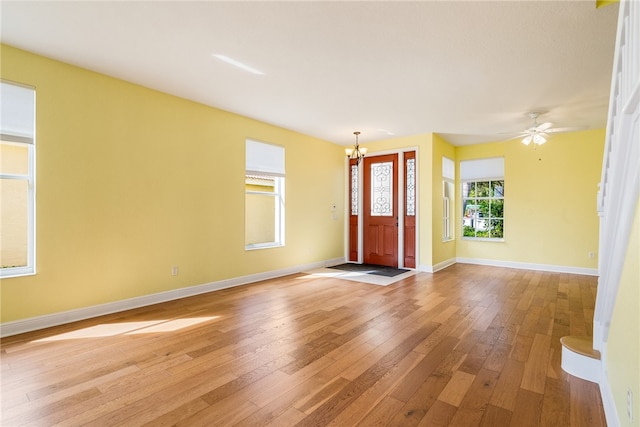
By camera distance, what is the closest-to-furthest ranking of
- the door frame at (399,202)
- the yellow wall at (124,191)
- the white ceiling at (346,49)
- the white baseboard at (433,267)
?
the white ceiling at (346,49) < the yellow wall at (124,191) < the white baseboard at (433,267) < the door frame at (399,202)

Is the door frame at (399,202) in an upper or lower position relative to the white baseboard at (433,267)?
upper

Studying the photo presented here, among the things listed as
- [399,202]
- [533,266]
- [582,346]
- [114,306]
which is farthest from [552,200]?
[114,306]

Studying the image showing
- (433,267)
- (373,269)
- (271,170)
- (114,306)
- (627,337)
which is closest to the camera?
(627,337)

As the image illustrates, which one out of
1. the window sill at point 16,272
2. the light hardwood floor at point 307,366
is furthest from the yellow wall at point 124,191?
the light hardwood floor at point 307,366

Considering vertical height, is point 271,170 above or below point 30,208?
above

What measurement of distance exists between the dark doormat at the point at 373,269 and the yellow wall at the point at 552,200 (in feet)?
7.71

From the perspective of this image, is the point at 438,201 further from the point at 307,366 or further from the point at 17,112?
the point at 17,112

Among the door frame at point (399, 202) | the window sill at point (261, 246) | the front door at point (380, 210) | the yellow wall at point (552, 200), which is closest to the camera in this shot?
the window sill at point (261, 246)

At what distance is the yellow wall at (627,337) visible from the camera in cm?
138

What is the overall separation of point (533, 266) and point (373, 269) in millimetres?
3294

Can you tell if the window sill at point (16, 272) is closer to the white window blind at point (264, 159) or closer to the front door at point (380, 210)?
the white window blind at point (264, 159)

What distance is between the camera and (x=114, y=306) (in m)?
3.72

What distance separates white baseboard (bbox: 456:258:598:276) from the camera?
5980 millimetres

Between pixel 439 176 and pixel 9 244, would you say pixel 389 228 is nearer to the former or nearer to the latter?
pixel 439 176
